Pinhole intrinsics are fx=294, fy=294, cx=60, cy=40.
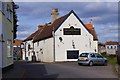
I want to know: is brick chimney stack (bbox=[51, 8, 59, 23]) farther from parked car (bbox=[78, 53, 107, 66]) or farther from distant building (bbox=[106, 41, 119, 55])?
parked car (bbox=[78, 53, 107, 66])

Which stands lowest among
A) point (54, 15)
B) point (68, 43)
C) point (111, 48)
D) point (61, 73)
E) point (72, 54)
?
point (61, 73)

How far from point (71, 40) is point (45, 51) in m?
5.90

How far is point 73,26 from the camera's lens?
48844mm

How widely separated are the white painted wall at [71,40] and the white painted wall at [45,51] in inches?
49.1

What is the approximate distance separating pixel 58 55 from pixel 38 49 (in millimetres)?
11361

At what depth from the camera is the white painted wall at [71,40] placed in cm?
4725

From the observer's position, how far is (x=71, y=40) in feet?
159

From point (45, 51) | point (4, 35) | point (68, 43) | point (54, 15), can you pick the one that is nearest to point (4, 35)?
Answer: point (4, 35)

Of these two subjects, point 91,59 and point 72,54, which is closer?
point 91,59

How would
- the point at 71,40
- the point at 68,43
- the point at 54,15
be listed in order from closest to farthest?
the point at 68,43 < the point at 71,40 < the point at 54,15

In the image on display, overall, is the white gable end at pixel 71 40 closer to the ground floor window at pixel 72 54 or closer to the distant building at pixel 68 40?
the distant building at pixel 68 40

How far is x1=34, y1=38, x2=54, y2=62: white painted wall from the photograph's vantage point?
4831cm

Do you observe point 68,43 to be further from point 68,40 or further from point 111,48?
point 111,48

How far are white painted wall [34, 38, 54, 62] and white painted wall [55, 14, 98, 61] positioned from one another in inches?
49.1
